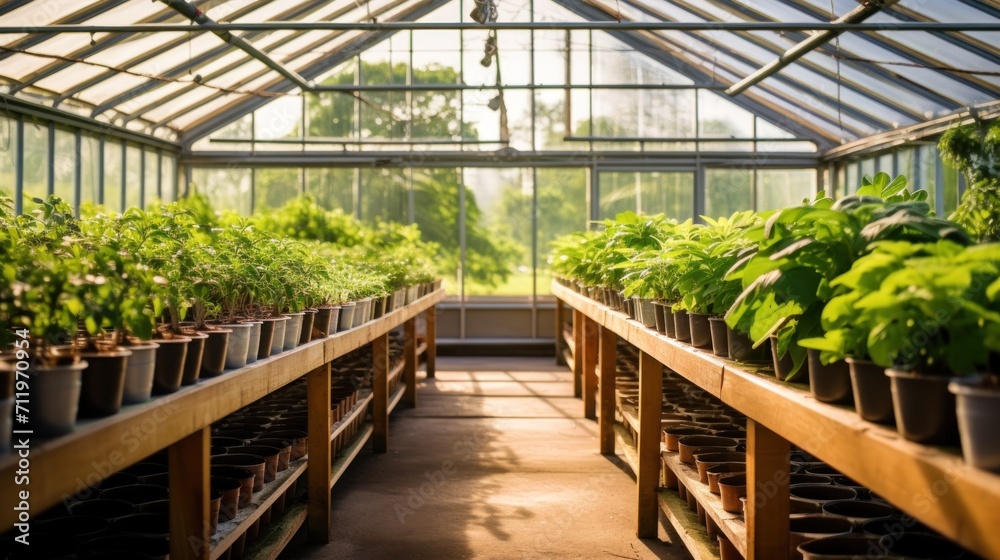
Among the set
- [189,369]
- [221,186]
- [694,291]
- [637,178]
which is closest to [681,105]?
[637,178]

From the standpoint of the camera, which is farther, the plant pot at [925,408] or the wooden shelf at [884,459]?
the plant pot at [925,408]

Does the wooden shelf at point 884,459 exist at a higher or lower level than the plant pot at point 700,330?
lower

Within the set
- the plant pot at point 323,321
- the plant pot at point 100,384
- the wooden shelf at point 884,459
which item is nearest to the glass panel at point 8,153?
the plant pot at point 323,321

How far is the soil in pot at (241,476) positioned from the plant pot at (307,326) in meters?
0.55

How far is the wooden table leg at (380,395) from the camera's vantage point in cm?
525

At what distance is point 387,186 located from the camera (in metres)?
11.4

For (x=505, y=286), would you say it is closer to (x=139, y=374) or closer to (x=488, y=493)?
(x=488, y=493)

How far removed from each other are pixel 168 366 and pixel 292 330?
3.45 feet

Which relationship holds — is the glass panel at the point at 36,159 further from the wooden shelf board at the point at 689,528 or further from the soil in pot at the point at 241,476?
the wooden shelf board at the point at 689,528

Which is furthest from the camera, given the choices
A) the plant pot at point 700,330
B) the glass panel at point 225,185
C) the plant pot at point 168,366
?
the glass panel at point 225,185

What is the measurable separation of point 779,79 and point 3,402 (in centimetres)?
921

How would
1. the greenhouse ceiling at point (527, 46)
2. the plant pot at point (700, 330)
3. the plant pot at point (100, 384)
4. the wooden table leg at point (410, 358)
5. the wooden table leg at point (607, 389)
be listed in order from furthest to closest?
1. the wooden table leg at point (410, 358)
2. the greenhouse ceiling at point (527, 46)
3. the wooden table leg at point (607, 389)
4. the plant pot at point (700, 330)
5. the plant pot at point (100, 384)

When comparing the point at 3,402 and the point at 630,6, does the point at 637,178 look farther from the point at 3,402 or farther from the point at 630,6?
the point at 3,402

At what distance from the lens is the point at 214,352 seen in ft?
7.52
